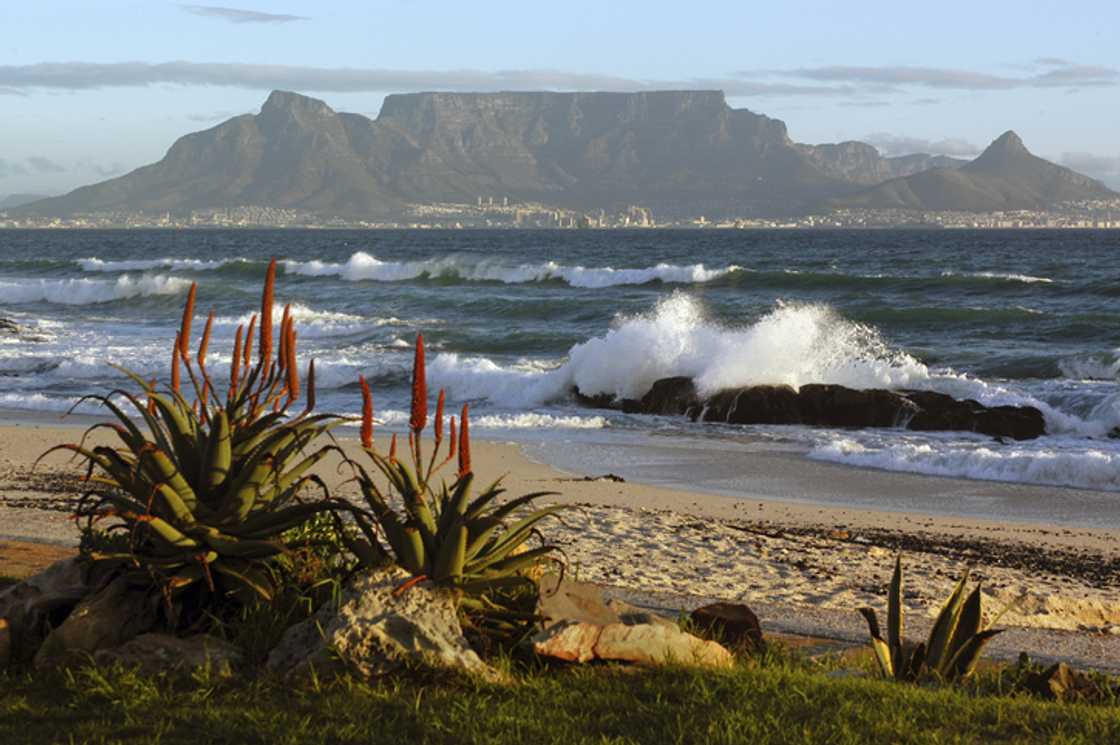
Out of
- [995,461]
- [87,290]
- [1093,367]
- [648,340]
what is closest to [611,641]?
[995,461]

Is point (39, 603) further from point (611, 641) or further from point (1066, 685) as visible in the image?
point (1066, 685)

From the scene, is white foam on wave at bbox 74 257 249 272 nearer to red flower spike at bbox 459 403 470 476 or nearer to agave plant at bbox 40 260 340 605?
agave plant at bbox 40 260 340 605

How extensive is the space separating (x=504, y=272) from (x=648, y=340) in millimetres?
36170

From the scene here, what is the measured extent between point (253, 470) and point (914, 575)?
4.94m

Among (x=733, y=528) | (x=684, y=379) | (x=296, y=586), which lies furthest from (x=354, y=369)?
(x=296, y=586)

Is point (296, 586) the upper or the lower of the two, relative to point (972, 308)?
lower

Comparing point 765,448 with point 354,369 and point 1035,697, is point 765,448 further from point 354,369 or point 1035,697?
point 1035,697

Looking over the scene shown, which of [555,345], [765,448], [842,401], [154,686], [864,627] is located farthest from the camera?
[555,345]

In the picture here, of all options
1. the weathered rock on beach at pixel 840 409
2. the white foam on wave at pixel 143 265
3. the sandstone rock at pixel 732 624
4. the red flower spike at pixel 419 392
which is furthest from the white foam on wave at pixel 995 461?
the white foam on wave at pixel 143 265

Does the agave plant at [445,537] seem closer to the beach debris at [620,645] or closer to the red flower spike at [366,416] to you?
the red flower spike at [366,416]

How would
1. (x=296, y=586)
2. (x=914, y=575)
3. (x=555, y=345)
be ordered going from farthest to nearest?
(x=555, y=345) → (x=914, y=575) → (x=296, y=586)

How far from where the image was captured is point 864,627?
24.4ft

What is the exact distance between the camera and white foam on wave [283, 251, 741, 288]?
56.2m

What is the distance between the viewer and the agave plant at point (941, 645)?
6078 millimetres
